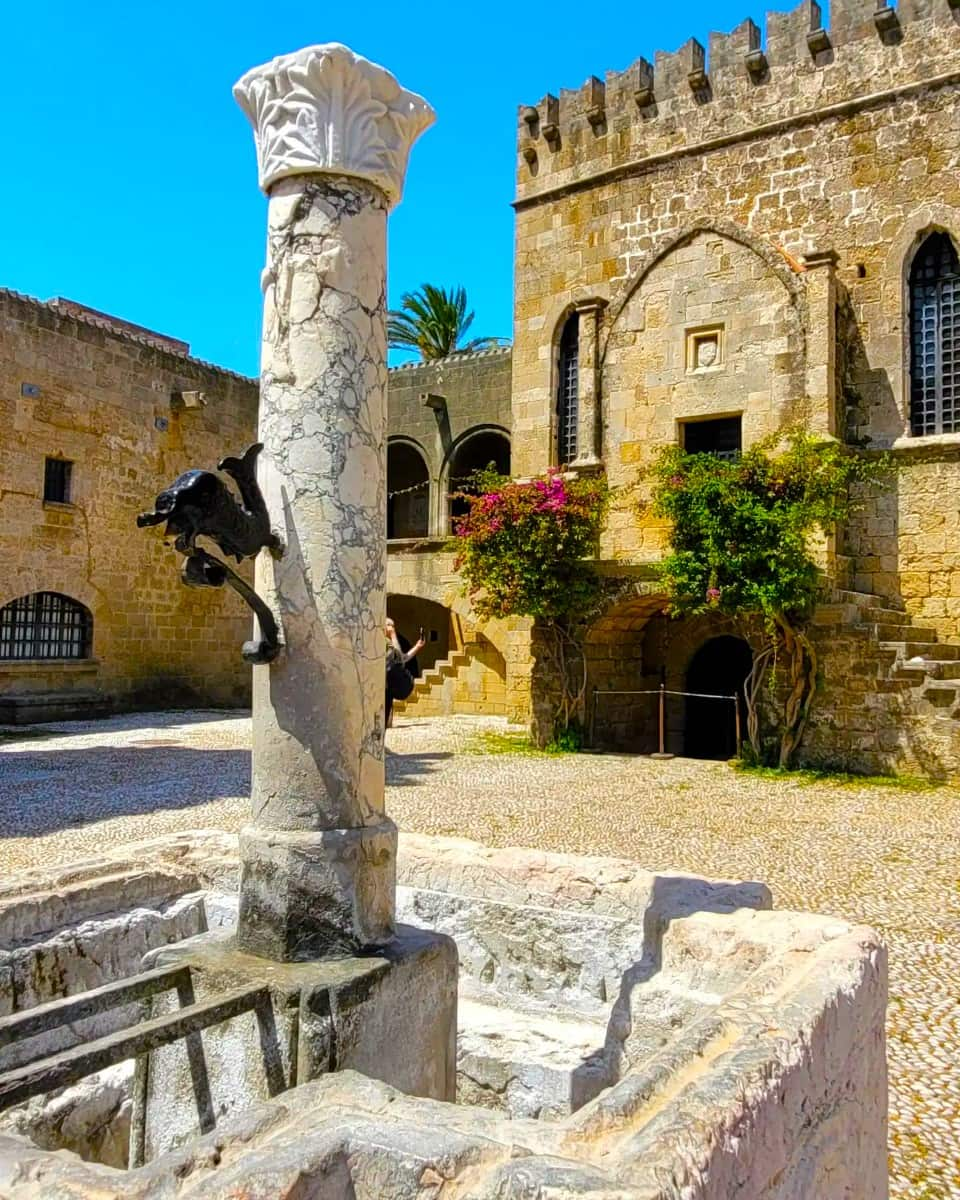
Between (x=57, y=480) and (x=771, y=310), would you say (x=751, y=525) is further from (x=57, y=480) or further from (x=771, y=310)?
(x=57, y=480)

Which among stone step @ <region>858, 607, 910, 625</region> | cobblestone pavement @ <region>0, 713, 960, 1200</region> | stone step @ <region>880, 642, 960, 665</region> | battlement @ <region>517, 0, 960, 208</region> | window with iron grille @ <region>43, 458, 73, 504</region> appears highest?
battlement @ <region>517, 0, 960, 208</region>

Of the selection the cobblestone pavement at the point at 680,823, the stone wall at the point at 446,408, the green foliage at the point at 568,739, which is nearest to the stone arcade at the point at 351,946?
the cobblestone pavement at the point at 680,823

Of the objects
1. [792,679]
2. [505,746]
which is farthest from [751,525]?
[505,746]

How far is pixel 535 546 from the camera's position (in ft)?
40.0

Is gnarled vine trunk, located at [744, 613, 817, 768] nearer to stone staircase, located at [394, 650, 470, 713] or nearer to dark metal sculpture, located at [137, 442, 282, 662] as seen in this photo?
stone staircase, located at [394, 650, 470, 713]

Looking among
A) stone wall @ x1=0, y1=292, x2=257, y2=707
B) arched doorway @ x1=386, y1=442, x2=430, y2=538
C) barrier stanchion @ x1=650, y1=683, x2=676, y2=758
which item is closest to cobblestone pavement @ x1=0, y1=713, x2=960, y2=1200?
barrier stanchion @ x1=650, y1=683, x2=676, y2=758

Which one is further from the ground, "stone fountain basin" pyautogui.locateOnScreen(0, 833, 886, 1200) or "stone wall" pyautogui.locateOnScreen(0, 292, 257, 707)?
"stone wall" pyautogui.locateOnScreen(0, 292, 257, 707)

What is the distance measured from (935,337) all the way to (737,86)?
4787mm

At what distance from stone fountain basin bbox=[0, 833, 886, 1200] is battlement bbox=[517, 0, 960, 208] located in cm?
1332

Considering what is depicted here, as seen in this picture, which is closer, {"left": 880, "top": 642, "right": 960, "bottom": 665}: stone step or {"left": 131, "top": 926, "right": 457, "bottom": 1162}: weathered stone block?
{"left": 131, "top": 926, "right": 457, "bottom": 1162}: weathered stone block

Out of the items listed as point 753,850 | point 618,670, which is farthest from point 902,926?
point 618,670

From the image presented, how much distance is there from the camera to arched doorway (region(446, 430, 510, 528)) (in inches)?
812

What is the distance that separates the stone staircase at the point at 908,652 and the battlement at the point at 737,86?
22.4 feet

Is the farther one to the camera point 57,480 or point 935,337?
point 57,480
